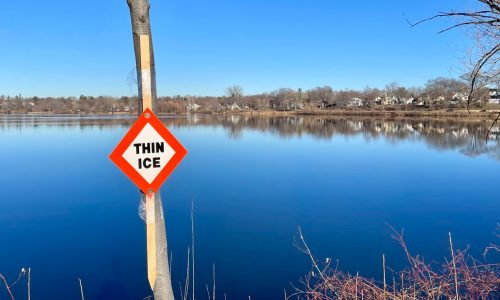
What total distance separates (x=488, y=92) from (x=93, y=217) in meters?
7.42

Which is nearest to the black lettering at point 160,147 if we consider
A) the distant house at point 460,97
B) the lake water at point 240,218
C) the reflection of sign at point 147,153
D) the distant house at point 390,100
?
the reflection of sign at point 147,153

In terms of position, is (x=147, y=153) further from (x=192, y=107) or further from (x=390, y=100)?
(x=192, y=107)

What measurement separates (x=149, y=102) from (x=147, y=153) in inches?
11.8

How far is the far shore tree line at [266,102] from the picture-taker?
76250mm

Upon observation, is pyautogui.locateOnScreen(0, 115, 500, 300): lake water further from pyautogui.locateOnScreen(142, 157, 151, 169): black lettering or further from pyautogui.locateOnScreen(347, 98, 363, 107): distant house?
pyautogui.locateOnScreen(347, 98, 363, 107): distant house

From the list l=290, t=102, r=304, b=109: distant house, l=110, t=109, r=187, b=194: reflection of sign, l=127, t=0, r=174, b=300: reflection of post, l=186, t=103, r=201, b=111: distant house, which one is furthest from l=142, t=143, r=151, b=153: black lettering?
l=186, t=103, r=201, b=111: distant house

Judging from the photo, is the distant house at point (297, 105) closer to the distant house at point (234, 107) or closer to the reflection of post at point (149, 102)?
the distant house at point (234, 107)

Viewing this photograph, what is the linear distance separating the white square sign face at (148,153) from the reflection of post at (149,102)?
14 centimetres

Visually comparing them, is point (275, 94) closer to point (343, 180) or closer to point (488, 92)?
point (343, 180)

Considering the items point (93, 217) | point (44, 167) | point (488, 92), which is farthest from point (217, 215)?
point (44, 167)

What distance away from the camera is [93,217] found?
25.7 ft

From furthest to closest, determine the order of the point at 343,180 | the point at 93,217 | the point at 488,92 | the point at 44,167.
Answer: the point at 44,167
the point at 343,180
the point at 93,217
the point at 488,92

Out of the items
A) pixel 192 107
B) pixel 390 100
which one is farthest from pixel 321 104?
pixel 192 107

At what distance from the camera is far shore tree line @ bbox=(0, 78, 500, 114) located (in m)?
76.2
